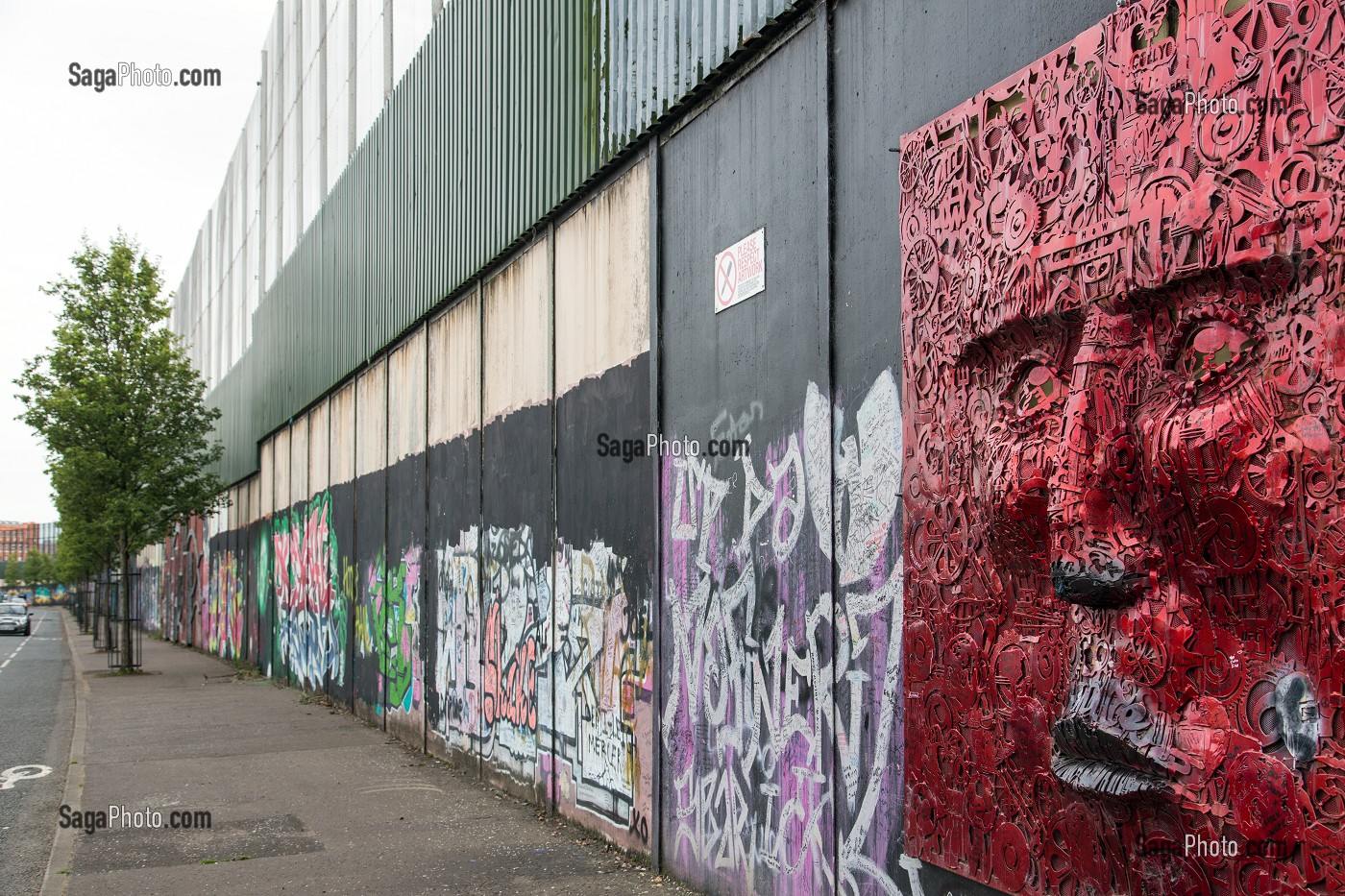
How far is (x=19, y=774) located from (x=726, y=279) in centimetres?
947

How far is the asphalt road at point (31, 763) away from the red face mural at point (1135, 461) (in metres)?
6.14

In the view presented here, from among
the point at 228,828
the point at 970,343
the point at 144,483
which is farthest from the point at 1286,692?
the point at 144,483

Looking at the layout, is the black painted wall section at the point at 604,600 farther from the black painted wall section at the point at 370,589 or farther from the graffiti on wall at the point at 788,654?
the black painted wall section at the point at 370,589

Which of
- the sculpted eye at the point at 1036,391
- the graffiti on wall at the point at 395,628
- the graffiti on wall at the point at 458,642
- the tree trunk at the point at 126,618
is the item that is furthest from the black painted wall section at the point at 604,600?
the tree trunk at the point at 126,618

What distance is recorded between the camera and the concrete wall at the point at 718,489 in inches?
193

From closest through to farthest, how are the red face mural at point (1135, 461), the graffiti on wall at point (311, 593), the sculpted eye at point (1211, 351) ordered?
the red face mural at point (1135, 461)
the sculpted eye at point (1211, 351)
the graffiti on wall at point (311, 593)

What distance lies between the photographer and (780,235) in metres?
5.87

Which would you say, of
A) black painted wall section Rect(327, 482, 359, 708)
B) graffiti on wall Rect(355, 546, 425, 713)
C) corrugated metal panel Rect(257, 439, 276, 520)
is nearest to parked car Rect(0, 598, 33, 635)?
corrugated metal panel Rect(257, 439, 276, 520)

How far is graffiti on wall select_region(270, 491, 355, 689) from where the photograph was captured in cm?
1695

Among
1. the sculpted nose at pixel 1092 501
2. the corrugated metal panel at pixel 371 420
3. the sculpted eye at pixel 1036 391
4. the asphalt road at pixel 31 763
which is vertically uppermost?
the corrugated metal panel at pixel 371 420

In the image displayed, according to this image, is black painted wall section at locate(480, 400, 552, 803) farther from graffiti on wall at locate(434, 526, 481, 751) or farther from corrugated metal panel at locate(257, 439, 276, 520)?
corrugated metal panel at locate(257, 439, 276, 520)

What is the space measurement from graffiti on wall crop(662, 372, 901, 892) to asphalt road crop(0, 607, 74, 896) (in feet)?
13.9

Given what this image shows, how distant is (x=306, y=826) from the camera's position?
8.70m

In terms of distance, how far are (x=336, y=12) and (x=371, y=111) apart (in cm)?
413
